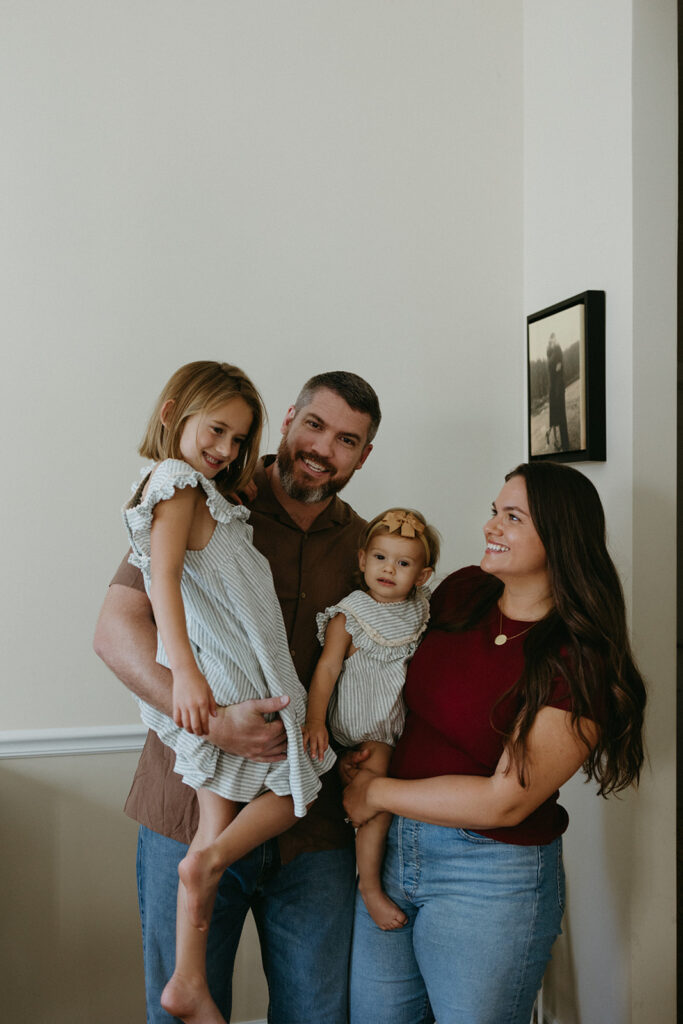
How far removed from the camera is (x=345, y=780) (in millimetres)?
1688

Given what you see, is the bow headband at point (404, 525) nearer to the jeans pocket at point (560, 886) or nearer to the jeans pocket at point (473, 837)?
the jeans pocket at point (473, 837)

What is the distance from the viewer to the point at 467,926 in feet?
4.89

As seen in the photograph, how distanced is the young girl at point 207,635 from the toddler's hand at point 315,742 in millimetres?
24

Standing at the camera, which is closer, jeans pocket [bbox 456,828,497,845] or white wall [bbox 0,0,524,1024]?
jeans pocket [bbox 456,828,497,845]

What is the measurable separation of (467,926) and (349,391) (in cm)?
109

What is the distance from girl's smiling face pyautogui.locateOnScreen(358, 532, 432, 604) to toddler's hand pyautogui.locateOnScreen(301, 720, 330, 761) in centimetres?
30

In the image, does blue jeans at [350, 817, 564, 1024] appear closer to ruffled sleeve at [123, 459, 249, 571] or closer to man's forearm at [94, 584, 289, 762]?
man's forearm at [94, 584, 289, 762]

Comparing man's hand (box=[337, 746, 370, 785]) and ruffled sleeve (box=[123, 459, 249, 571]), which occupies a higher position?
ruffled sleeve (box=[123, 459, 249, 571])

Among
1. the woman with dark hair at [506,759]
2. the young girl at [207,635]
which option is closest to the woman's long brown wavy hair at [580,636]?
the woman with dark hair at [506,759]

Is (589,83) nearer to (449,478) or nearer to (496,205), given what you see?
(496,205)

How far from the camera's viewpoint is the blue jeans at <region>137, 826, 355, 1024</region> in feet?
5.41

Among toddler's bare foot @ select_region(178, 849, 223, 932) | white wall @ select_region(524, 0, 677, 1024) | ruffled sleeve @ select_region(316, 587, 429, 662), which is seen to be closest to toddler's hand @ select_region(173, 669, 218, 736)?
toddler's bare foot @ select_region(178, 849, 223, 932)

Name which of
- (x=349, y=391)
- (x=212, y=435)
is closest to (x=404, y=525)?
(x=349, y=391)

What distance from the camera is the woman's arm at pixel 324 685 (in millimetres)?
1563
